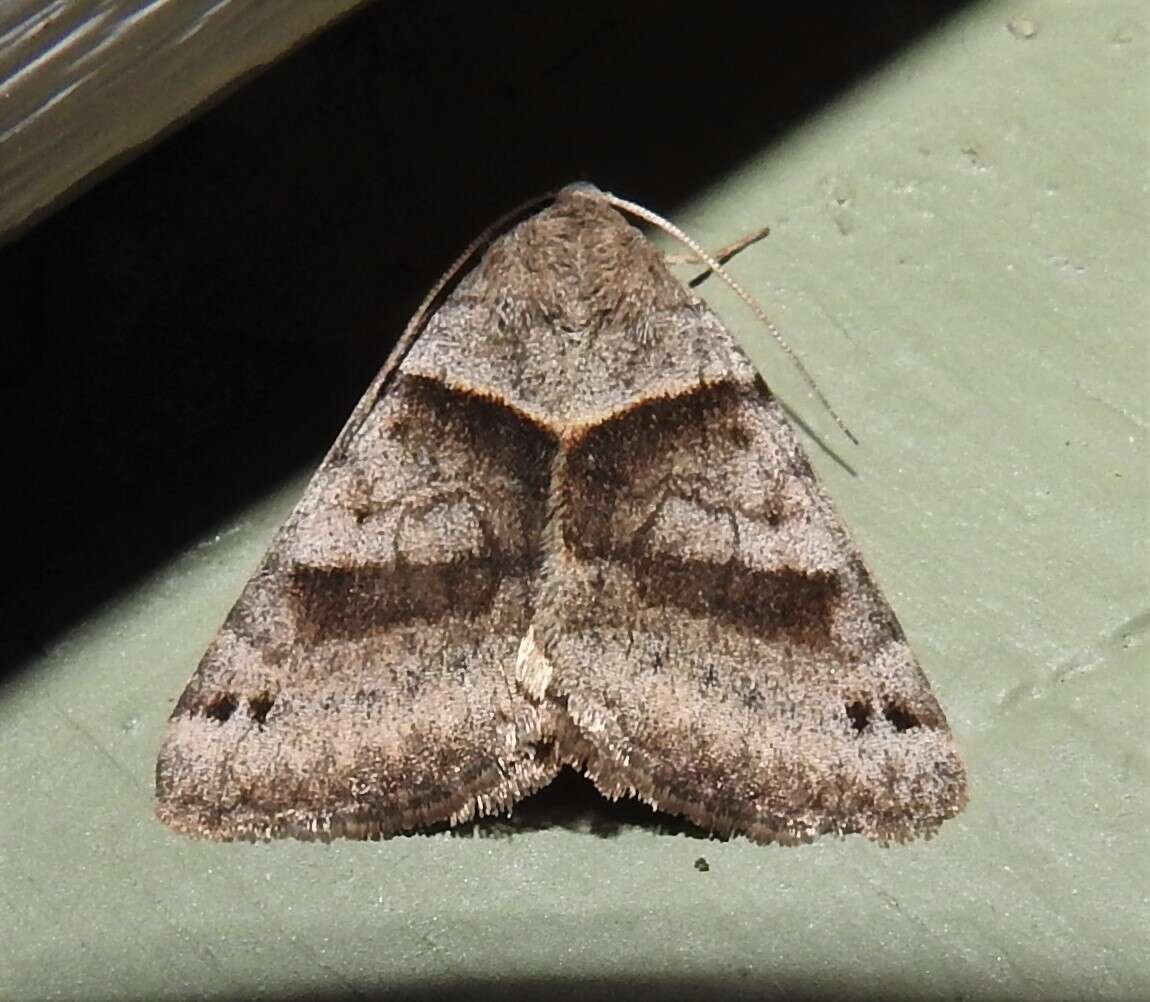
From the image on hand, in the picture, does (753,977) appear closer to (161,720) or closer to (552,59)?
(161,720)

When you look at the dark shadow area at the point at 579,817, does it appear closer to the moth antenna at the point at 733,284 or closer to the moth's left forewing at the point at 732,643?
the moth's left forewing at the point at 732,643

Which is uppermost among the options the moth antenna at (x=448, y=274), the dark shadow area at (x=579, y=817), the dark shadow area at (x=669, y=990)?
the moth antenna at (x=448, y=274)

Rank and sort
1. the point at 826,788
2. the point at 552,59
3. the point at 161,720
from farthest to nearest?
1. the point at 552,59
2. the point at 161,720
3. the point at 826,788

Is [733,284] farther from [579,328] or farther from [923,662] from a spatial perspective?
[923,662]

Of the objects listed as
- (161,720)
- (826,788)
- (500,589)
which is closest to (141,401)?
(161,720)

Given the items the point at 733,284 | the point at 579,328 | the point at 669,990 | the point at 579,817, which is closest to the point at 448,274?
the point at 579,328

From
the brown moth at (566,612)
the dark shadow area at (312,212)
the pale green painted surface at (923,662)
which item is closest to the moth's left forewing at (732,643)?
the brown moth at (566,612)
